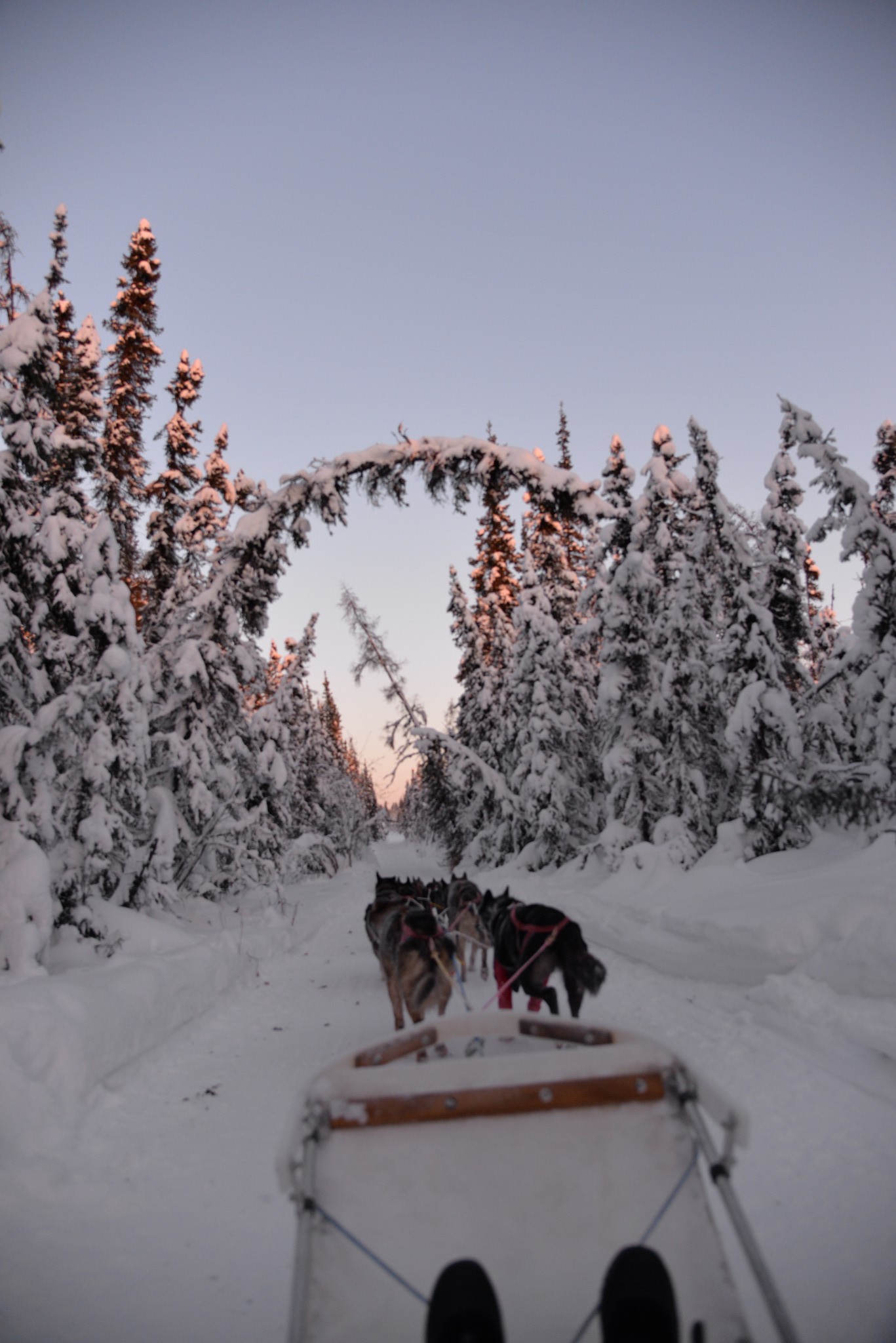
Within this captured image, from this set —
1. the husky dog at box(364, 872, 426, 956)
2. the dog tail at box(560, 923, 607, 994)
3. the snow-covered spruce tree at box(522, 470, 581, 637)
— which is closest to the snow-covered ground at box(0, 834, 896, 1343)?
the husky dog at box(364, 872, 426, 956)

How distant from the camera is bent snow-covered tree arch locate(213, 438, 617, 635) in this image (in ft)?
28.7

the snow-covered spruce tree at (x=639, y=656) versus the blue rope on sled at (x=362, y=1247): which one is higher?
the snow-covered spruce tree at (x=639, y=656)

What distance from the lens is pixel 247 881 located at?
1483cm

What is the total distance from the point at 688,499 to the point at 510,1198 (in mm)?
16967

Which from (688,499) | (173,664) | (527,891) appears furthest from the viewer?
(527,891)

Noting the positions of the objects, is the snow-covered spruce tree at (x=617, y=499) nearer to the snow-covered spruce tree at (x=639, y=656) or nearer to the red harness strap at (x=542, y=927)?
the snow-covered spruce tree at (x=639, y=656)

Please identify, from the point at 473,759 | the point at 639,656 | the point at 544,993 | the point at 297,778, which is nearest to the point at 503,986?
the point at 544,993

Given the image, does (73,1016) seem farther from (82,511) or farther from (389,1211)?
(82,511)

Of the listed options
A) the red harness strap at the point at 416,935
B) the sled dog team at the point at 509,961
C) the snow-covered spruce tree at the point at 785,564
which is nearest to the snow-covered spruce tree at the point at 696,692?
the snow-covered spruce tree at the point at 785,564

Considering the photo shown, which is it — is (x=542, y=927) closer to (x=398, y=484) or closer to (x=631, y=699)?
(x=398, y=484)

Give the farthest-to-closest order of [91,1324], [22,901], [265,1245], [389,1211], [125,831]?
1. [125,831]
2. [22,901]
3. [265,1245]
4. [91,1324]
5. [389,1211]

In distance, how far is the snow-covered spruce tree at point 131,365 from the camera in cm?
1680

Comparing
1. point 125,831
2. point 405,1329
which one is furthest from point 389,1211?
point 125,831

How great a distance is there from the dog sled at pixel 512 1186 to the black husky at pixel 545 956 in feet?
11.3
